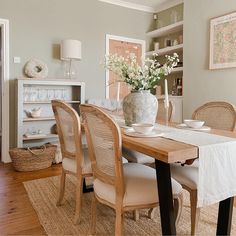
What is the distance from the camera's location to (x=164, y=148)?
50.3 inches

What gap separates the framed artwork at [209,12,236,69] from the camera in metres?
3.25

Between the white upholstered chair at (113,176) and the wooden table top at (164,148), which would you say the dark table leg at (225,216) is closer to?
the white upholstered chair at (113,176)

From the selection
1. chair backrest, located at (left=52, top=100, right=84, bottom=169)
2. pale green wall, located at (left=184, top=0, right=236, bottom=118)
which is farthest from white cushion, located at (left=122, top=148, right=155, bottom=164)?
pale green wall, located at (left=184, top=0, right=236, bottom=118)

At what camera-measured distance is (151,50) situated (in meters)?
A: 5.30

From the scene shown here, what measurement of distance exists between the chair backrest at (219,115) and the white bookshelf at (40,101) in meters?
2.23

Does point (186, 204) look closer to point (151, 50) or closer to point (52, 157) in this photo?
point (52, 157)

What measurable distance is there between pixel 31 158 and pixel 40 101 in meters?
1.02

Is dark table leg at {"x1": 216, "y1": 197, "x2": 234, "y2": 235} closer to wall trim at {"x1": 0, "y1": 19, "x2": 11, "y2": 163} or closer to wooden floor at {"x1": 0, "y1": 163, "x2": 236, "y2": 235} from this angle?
wooden floor at {"x1": 0, "y1": 163, "x2": 236, "y2": 235}

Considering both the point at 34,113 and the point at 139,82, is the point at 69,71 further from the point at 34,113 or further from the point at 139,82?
the point at 139,82

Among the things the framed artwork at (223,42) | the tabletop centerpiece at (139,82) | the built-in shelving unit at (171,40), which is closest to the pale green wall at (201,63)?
the framed artwork at (223,42)

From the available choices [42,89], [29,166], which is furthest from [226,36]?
[29,166]

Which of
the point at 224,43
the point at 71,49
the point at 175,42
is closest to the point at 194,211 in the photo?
the point at 224,43

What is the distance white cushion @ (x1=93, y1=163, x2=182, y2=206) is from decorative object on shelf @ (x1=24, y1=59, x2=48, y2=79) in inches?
108

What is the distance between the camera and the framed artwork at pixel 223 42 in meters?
3.25
